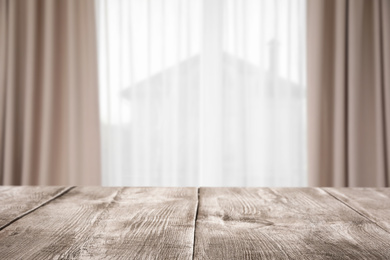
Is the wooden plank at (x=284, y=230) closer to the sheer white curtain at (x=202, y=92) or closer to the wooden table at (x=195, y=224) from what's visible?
the wooden table at (x=195, y=224)

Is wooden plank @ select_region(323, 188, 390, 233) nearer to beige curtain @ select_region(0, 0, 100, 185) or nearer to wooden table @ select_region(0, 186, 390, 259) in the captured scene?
wooden table @ select_region(0, 186, 390, 259)

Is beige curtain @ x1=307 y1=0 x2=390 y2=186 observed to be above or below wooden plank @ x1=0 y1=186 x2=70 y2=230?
above

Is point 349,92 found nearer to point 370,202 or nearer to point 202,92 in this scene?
point 202,92

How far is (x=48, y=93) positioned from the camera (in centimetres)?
250

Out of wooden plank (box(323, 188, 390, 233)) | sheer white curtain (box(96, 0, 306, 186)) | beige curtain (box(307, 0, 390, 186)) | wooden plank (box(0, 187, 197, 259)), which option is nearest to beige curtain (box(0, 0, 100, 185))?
sheer white curtain (box(96, 0, 306, 186))

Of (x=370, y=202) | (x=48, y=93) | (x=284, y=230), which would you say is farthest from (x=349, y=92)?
(x=284, y=230)

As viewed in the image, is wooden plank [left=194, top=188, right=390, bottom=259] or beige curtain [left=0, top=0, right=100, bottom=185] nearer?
wooden plank [left=194, top=188, right=390, bottom=259]

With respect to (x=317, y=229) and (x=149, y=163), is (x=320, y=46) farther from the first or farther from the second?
(x=317, y=229)

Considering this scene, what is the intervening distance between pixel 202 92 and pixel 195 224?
2.05 meters

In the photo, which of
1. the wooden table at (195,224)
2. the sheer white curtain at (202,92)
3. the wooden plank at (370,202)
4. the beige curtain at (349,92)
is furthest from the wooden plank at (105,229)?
the beige curtain at (349,92)

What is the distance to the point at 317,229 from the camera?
0.52 meters

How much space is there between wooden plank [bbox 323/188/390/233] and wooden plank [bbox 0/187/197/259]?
11.2 inches

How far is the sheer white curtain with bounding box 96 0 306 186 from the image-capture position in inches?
99.5

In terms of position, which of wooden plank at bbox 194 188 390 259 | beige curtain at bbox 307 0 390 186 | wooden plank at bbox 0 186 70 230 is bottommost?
wooden plank at bbox 194 188 390 259
